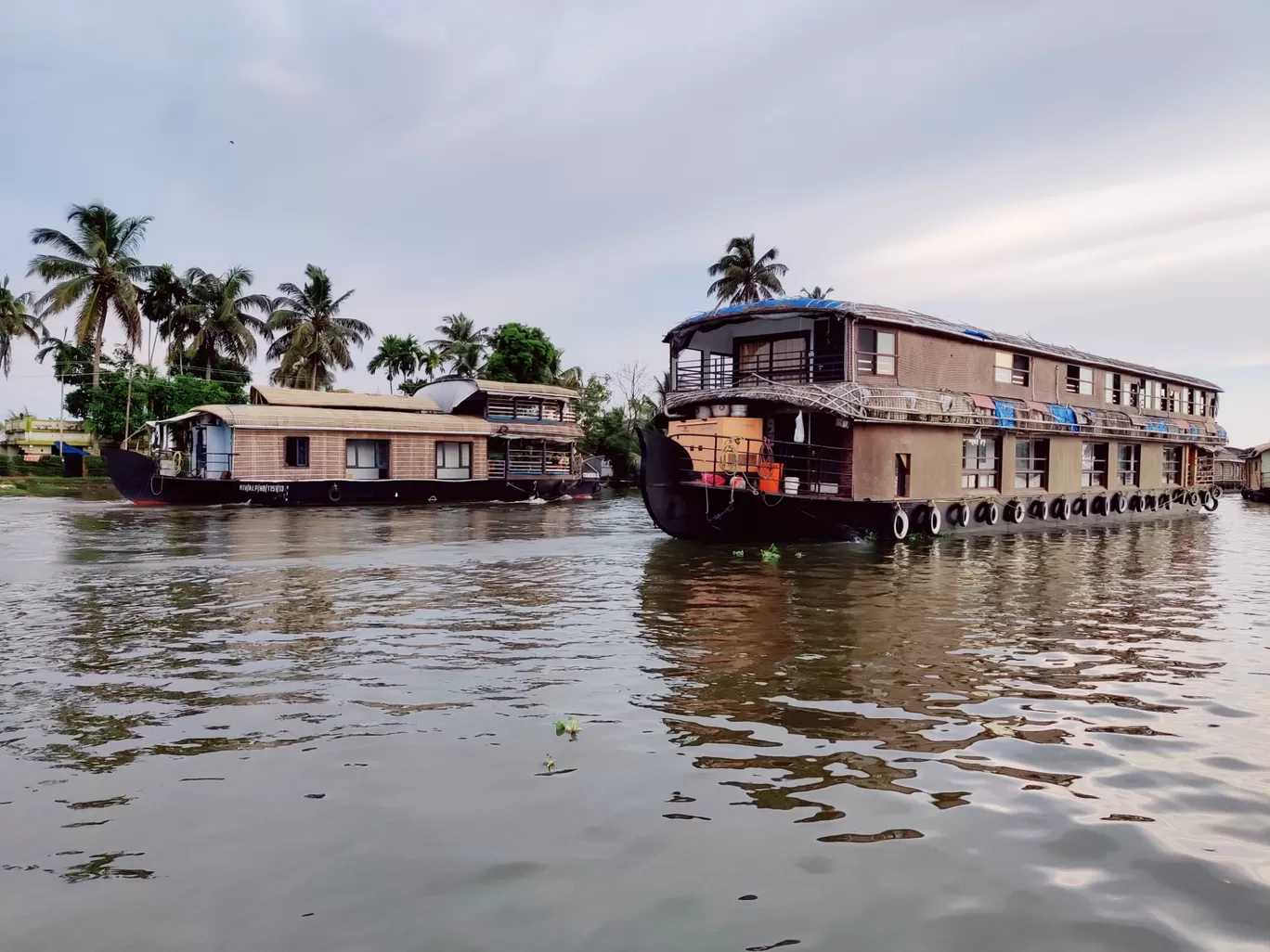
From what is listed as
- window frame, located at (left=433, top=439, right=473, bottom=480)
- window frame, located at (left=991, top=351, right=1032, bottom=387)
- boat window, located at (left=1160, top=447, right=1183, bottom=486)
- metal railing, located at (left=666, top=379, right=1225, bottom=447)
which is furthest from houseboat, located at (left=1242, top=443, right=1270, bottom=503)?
window frame, located at (left=433, top=439, right=473, bottom=480)

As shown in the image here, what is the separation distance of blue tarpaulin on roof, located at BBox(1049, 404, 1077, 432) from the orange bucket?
10.1 m

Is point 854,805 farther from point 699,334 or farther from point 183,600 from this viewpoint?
point 699,334

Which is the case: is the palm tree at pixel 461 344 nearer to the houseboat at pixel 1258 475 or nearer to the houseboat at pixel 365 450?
the houseboat at pixel 365 450

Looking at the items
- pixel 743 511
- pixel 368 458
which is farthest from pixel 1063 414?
pixel 368 458

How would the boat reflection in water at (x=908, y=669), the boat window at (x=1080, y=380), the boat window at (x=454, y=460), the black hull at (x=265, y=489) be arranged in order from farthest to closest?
1. the boat window at (x=454, y=460)
2. the black hull at (x=265, y=489)
3. the boat window at (x=1080, y=380)
4. the boat reflection in water at (x=908, y=669)

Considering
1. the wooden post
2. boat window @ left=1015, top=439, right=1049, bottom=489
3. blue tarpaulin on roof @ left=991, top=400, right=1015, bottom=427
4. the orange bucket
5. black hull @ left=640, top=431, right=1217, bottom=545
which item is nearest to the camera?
black hull @ left=640, top=431, right=1217, bottom=545

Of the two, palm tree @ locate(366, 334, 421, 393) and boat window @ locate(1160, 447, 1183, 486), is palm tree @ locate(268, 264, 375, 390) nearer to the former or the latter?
palm tree @ locate(366, 334, 421, 393)

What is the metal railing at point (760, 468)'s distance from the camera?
17875mm

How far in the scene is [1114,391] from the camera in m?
28.7

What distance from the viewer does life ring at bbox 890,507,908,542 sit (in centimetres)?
1825

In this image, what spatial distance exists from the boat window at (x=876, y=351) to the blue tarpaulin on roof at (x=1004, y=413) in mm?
3911

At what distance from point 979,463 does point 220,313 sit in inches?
1536

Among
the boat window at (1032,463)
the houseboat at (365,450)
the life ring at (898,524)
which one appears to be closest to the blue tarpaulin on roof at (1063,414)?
the boat window at (1032,463)

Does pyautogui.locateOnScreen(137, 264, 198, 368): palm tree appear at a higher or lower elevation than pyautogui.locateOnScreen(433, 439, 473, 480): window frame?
higher
